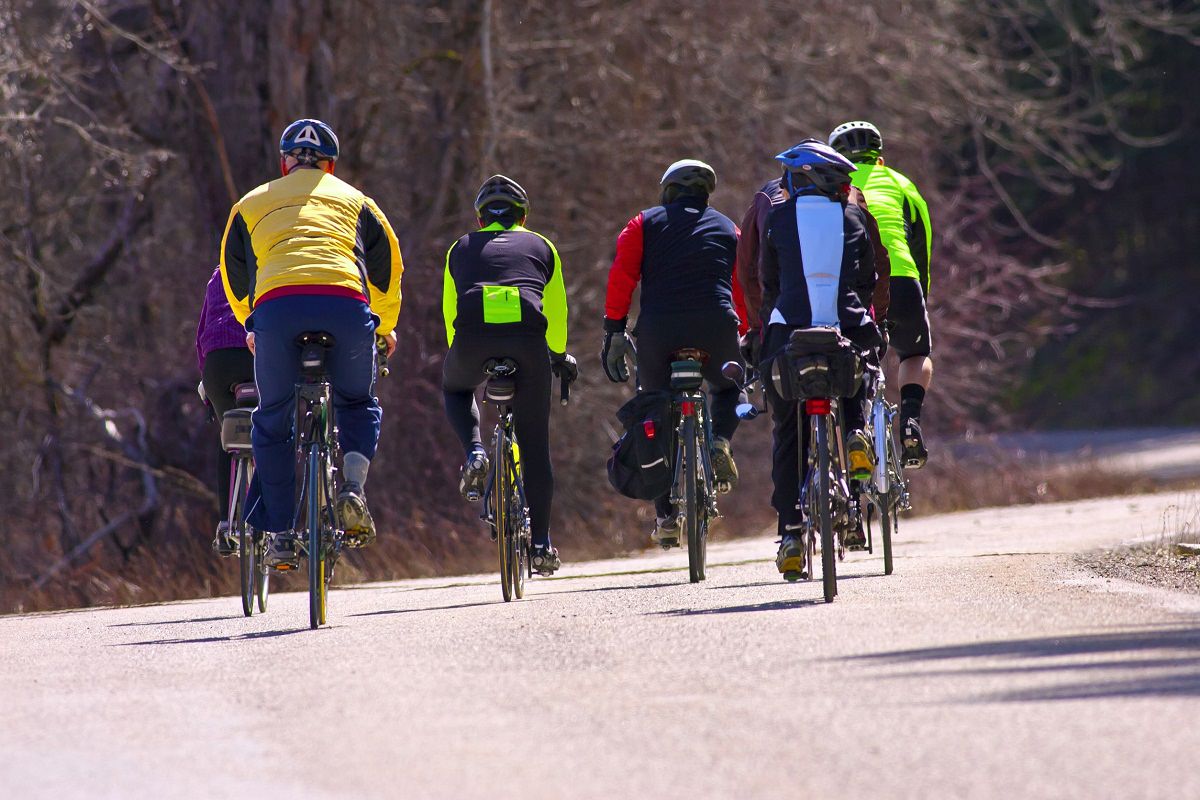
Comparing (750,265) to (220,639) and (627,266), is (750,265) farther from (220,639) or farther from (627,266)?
(220,639)

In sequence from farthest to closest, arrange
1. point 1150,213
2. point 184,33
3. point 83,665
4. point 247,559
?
1. point 1150,213
2. point 184,33
3. point 247,559
4. point 83,665

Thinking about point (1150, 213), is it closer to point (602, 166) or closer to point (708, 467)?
A: point (602, 166)

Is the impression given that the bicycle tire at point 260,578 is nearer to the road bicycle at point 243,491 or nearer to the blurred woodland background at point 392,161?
the road bicycle at point 243,491

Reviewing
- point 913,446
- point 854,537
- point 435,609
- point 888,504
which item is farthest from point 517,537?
point 913,446

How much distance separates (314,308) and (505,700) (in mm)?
3097

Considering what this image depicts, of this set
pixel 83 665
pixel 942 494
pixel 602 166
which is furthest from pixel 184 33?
pixel 83 665

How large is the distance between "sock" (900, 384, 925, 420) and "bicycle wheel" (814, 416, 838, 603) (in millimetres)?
2666

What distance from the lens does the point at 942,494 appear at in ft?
69.7

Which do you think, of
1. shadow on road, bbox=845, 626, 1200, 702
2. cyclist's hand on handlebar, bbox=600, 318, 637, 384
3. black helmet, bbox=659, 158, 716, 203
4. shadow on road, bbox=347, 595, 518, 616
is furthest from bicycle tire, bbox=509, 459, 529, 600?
shadow on road, bbox=845, 626, 1200, 702

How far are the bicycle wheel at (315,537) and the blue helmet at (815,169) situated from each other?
7.67 ft

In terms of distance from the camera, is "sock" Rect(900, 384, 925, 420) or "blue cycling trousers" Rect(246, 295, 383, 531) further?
"sock" Rect(900, 384, 925, 420)

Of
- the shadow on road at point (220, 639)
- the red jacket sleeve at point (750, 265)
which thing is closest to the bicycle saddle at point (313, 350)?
the shadow on road at point (220, 639)

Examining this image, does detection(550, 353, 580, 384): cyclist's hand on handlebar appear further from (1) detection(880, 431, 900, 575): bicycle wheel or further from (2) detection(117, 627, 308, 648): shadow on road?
(2) detection(117, 627, 308, 648): shadow on road

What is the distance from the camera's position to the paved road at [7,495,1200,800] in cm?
513
